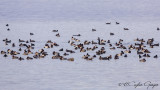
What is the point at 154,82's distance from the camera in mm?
25016

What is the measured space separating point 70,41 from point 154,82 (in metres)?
15.6

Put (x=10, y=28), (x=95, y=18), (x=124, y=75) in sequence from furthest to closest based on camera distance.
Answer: (x=95, y=18)
(x=10, y=28)
(x=124, y=75)

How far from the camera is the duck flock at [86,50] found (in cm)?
3228

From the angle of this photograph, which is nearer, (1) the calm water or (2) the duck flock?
(1) the calm water

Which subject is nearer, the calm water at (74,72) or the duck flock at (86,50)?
the calm water at (74,72)

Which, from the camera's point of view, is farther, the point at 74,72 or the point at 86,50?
the point at 86,50

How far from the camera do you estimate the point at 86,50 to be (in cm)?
3500

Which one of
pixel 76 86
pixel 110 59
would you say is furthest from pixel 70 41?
pixel 76 86

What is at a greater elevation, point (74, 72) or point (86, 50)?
point (86, 50)

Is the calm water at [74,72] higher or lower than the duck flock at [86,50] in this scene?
lower

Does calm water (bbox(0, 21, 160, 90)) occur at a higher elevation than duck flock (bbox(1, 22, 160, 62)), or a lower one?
lower

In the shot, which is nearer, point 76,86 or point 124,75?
point 76,86

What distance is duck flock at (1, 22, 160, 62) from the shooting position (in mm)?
32281

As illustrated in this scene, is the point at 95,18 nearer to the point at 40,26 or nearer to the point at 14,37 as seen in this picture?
the point at 40,26
